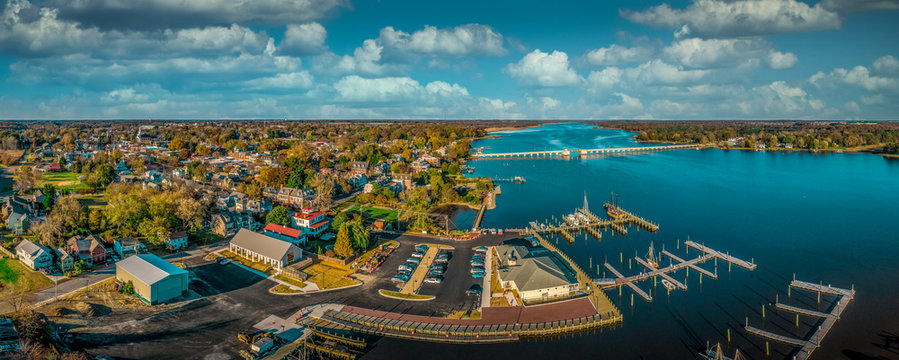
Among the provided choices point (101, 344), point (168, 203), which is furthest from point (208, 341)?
point (168, 203)

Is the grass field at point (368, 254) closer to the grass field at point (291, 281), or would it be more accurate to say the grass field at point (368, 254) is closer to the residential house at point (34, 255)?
the grass field at point (291, 281)

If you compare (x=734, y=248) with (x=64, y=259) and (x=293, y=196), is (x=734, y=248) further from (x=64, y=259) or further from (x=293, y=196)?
(x=64, y=259)

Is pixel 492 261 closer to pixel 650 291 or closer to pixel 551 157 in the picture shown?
pixel 650 291

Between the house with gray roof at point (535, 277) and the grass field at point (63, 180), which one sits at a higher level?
the grass field at point (63, 180)

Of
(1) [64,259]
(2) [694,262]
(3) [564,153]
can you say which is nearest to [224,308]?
(1) [64,259]

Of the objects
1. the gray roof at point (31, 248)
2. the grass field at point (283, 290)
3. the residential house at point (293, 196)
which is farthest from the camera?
the residential house at point (293, 196)

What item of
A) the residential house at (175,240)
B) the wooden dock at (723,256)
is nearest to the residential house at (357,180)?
the residential house at (175,240)
